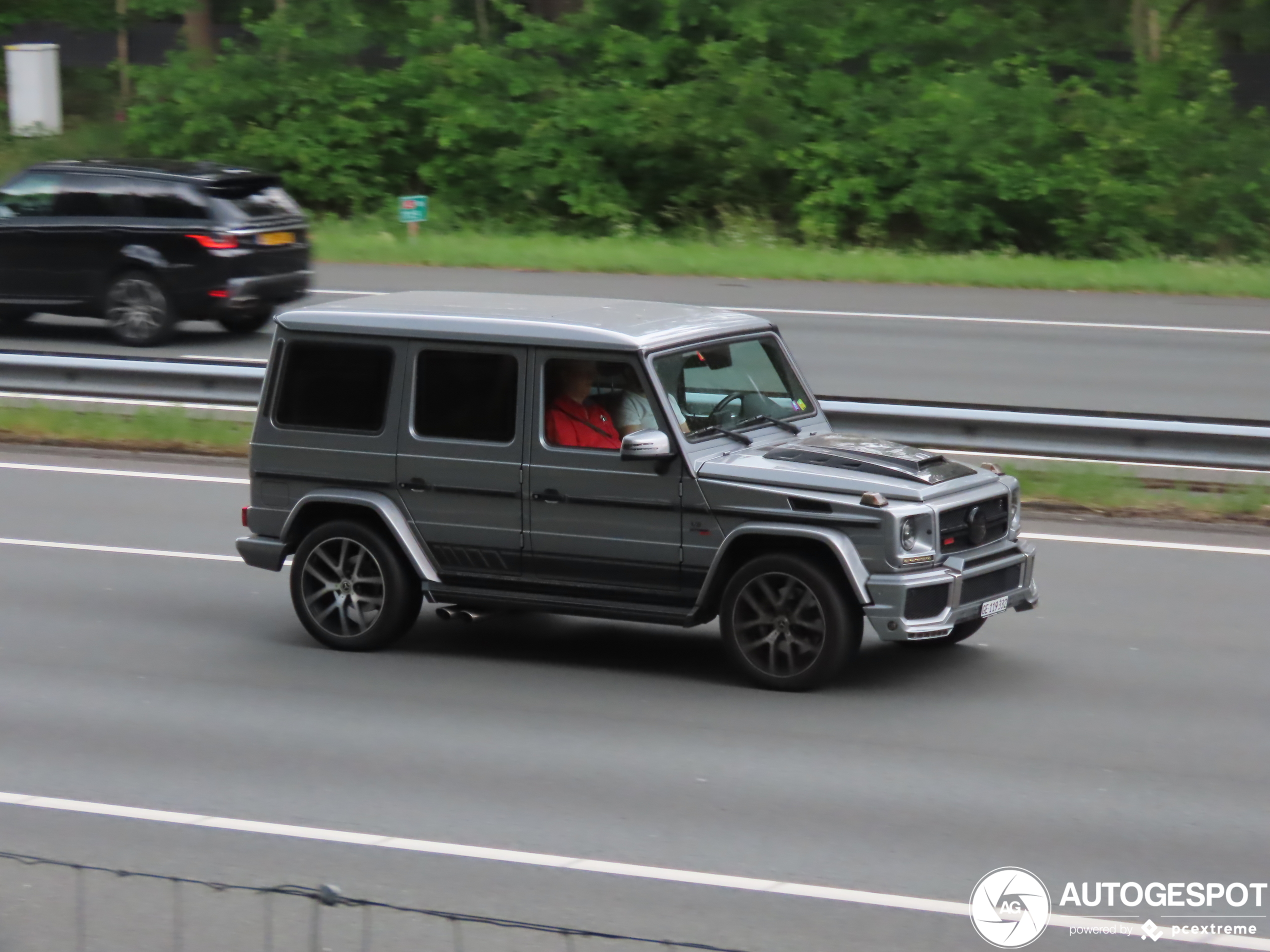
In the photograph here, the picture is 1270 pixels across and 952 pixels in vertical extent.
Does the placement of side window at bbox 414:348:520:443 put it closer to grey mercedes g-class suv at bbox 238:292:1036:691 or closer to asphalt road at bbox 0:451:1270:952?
grey mercedes g-class suv at bbox 238:292:1036:691

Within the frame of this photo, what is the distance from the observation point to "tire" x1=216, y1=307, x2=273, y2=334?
766 inches

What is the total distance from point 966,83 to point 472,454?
83.2 feet

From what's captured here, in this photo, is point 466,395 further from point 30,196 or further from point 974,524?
point 30,196

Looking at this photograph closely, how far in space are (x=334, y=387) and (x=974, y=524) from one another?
320 cm

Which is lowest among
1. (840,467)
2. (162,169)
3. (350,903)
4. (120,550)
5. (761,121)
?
(120,550)

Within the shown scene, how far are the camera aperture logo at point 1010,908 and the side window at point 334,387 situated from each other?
163 inches

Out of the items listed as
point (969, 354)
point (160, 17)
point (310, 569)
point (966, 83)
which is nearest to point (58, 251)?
point (969, 354)

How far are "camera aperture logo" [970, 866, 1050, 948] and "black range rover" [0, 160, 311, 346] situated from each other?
14368 mm

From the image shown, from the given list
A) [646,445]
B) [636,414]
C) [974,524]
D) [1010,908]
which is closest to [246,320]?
[636,414]

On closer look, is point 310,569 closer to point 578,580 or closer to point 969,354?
point 578,580

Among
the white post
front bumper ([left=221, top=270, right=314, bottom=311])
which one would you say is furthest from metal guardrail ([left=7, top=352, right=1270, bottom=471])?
the white post

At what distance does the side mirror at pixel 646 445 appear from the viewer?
831 cm

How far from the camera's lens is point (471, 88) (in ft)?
116

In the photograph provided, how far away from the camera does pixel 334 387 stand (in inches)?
362
